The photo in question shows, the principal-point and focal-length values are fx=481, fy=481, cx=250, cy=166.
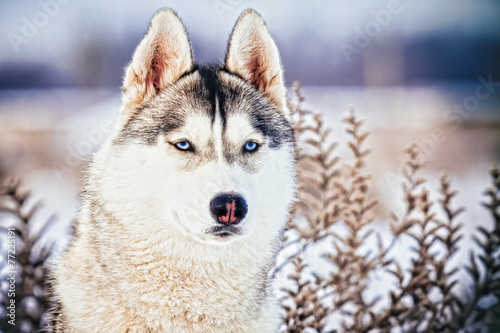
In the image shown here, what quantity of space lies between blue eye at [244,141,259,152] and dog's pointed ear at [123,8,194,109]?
1.46 ft

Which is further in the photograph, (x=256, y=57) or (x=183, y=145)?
(x=256, y=57)

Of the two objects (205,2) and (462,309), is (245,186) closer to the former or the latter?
(462,309)

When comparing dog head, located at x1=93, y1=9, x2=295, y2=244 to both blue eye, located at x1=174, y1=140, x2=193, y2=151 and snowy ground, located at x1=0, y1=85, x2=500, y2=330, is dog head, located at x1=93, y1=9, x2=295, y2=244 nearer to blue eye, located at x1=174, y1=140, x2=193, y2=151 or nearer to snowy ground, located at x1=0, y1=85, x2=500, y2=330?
blue eye, located at x1=174, y1=140, x2=193, y2=151

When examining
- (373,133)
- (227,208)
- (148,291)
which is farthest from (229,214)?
(373,133)

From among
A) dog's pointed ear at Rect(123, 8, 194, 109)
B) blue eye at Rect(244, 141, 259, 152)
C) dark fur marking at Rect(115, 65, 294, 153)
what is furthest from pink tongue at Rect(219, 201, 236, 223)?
dog's pointed ear at Rect(123, 8, 194, 109)

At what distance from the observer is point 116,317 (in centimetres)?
180

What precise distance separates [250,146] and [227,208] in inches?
15.6

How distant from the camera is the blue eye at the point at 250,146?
6.55 feet

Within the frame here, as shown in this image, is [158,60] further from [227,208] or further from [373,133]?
[373,133]

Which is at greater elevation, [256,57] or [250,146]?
[256,57]

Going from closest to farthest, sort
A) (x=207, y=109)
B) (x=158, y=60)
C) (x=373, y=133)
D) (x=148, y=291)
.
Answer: (x=148, y=291) < (x=207, y=109) < (x=158, y=60) < (x=373, y=133)

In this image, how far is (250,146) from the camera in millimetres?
2010

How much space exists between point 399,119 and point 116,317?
25.9 feet

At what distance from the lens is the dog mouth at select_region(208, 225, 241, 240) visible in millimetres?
1745
